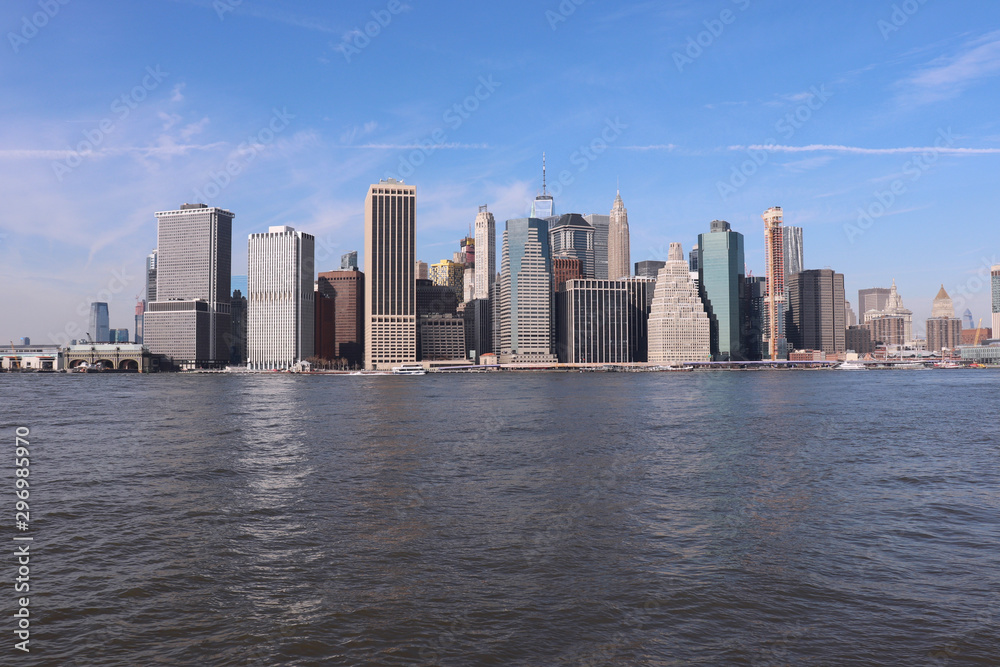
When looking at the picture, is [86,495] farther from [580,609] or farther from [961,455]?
[961,455]

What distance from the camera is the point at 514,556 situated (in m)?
25.7

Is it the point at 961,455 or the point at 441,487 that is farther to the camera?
the point at 961,455

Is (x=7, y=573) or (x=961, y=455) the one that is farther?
(x=961, y=455)

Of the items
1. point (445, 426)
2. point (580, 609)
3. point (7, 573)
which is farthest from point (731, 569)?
point (445, 426)

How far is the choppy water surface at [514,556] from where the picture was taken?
60.1ft

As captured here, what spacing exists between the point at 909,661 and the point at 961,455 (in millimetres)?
46366

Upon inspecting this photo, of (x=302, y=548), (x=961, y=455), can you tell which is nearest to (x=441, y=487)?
(x=302, y=548)

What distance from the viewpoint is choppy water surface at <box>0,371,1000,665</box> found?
1833 cm

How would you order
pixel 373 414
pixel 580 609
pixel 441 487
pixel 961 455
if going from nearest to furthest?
pixel 580 609
pixel 441 487
pixel 961 455
pixel 373 414

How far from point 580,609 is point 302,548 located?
12442 mm

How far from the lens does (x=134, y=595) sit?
21.8 metres

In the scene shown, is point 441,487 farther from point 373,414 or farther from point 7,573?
point 373,414

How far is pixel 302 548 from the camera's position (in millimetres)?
26781

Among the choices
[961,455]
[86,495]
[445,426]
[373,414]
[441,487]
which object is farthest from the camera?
[373,414]
